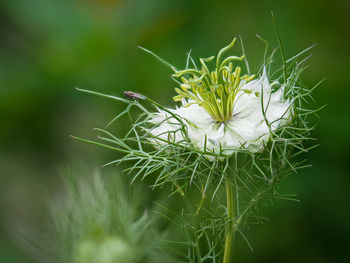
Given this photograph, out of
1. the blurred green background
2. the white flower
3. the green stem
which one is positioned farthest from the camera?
the blurred green background

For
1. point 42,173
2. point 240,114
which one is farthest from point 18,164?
point 240,114

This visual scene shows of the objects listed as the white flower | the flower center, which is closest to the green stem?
the white flower

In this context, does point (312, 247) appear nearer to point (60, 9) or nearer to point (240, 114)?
point (240, 114)

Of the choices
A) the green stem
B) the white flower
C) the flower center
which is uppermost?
the flower center

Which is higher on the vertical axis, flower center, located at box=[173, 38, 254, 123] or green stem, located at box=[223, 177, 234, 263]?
flower center, located at box=[173, 38, 254, 123]

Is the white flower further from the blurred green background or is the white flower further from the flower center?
the blurred green background

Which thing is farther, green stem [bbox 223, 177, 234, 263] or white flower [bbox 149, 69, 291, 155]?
white flower [bbox 149, 69, 291, 155]

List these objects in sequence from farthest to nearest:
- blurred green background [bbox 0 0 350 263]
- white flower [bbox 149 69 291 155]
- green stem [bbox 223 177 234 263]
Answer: blurred green background [bbox 0 0 350 263], white flower [bbox 149 69 291 155], green stem [bbox 223 177 234 263]
